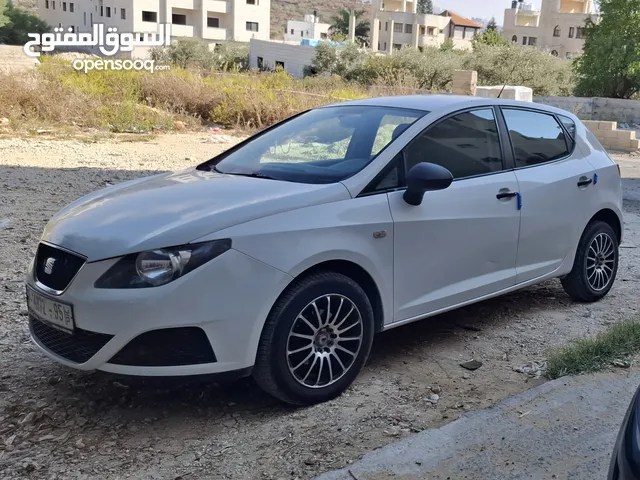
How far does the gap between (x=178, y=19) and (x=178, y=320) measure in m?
74.7

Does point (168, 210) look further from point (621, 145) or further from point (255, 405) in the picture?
point (621, 145)

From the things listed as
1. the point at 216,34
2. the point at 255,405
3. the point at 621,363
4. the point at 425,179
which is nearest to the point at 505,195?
the point at 425,179

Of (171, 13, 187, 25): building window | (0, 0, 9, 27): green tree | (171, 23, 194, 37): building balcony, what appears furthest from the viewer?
(171, 13, 187, 25): building window

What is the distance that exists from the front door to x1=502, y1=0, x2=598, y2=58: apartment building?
285 ft

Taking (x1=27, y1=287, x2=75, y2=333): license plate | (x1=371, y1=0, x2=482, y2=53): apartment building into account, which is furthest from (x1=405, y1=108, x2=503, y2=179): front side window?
(x1=371, y1=0, x2=482, y2=53): apartment building

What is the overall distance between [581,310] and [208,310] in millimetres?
3550

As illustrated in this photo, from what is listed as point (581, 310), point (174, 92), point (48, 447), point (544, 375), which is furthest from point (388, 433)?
point (174, 92)

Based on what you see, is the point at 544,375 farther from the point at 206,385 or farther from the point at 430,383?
the point at 206,385

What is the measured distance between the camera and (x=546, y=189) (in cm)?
502

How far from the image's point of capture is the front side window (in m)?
4.30

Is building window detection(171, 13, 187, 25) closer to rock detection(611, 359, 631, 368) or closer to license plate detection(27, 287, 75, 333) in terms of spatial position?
license plate detection(27, 287, 75, 333)

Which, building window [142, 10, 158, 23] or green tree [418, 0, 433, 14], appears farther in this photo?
green tree [418, 0, 433, 14]

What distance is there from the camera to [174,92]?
17.6 meters

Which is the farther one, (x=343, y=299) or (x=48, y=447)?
(x=343, y=299)
